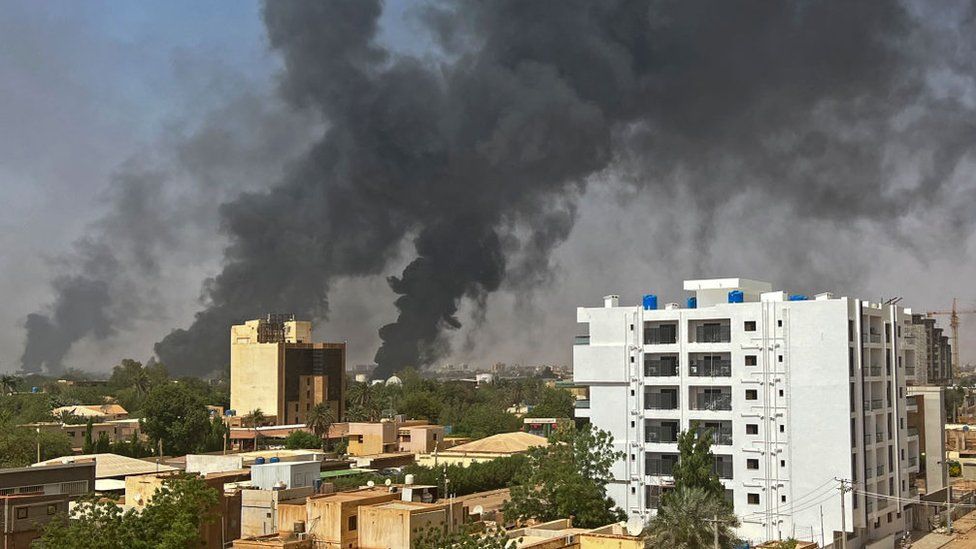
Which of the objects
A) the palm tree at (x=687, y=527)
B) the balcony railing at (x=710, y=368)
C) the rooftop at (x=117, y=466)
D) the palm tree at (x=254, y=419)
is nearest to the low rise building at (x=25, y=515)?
the palm tree at (x=687, y=527)

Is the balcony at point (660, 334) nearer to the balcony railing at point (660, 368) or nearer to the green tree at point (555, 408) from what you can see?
the balcony railing at point (660, 368)

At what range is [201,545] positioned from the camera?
130 ft

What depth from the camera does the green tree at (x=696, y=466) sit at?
49.6m

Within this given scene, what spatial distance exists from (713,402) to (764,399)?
2.91 m

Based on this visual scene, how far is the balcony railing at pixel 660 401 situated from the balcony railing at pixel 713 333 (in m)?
3.61

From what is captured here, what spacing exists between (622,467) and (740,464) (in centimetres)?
660

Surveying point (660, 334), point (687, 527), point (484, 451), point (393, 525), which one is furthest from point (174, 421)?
point (687, 527)

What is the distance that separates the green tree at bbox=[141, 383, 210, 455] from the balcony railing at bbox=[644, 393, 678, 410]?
60928 mm

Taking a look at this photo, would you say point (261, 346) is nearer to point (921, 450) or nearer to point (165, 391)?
point (165, 391)

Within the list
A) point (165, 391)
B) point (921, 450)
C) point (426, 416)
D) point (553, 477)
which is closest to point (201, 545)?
point (553, 477)

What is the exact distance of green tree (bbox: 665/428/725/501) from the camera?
163 ft

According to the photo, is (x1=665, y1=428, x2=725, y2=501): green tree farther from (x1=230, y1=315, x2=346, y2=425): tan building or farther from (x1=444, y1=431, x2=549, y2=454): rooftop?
(x1=230, y1=315, x2=346, y2=425): tan building

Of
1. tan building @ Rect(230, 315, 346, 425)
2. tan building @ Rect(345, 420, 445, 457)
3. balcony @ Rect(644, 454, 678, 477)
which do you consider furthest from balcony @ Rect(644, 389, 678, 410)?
tan building @ Rect(230, 315, 346, 425)

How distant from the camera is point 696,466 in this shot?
49.8 meters
